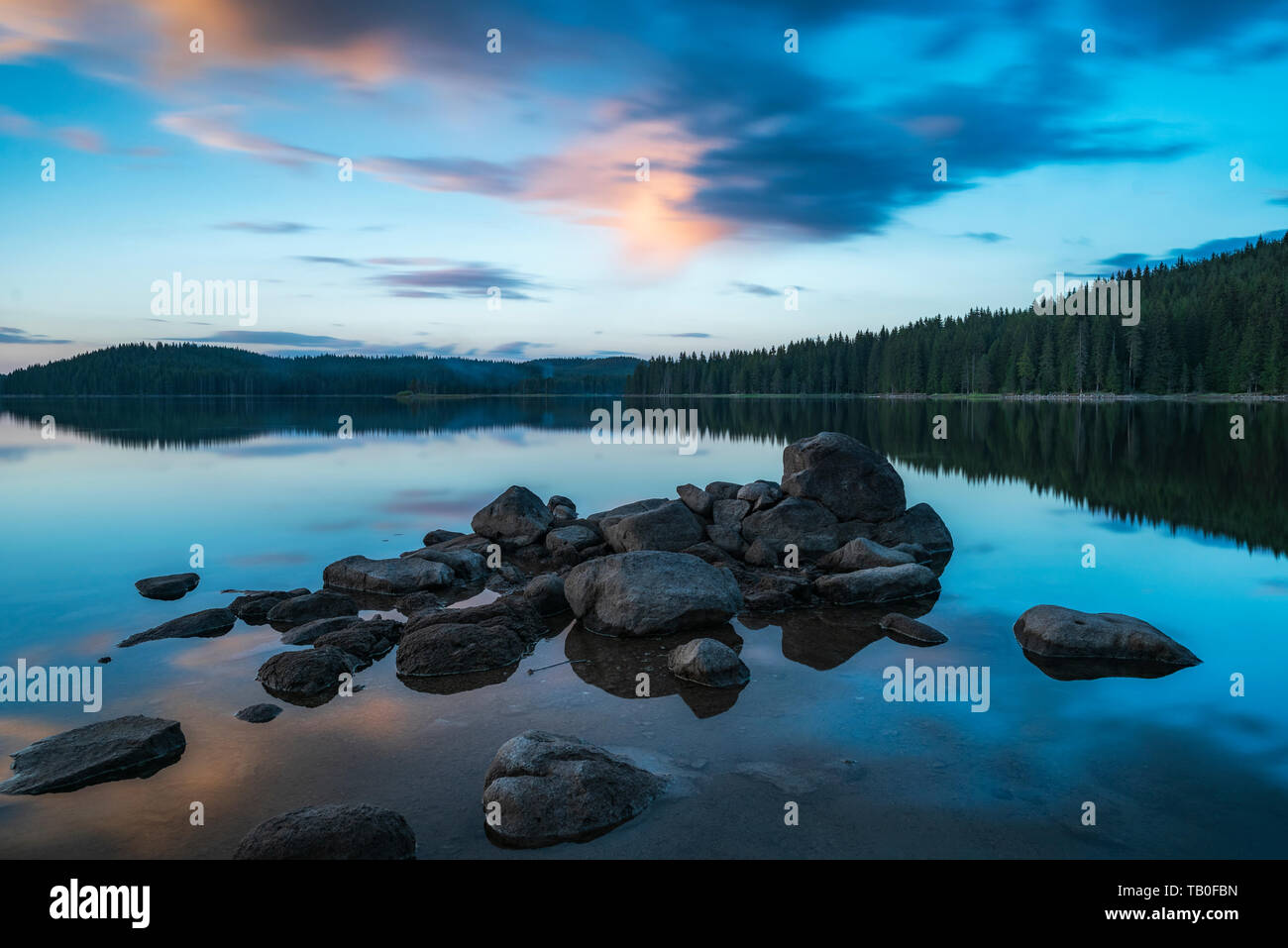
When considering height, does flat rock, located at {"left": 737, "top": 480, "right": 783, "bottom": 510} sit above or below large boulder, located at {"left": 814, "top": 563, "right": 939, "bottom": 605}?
above

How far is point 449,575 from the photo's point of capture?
17.8m

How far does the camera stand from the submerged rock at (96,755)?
Answer: 8562 mm

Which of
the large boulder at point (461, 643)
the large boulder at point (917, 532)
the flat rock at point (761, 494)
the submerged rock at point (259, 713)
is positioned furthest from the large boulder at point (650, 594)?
the large boulder at point (917, 532)

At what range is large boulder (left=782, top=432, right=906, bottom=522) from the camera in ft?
75.4

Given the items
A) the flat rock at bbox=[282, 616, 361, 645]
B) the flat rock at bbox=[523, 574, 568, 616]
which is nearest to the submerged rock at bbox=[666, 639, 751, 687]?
the flat rock at bbox=[523, 574, 568, 616]

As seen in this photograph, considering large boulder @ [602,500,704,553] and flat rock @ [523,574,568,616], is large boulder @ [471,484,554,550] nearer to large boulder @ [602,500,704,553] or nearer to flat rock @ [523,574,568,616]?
large boulder @ [602,500,704,553]

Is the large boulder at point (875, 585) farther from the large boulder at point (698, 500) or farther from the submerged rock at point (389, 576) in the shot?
the submerged rock at point (389, 576)

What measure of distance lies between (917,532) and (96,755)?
62.7 feet

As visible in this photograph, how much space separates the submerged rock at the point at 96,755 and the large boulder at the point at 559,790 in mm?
4046

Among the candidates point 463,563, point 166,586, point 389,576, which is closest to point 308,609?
point 389,576

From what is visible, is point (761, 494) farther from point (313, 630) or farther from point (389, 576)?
point (313, 630)

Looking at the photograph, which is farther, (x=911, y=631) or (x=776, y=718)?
(x=911, y=631)

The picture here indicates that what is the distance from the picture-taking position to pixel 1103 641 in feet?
41.4
